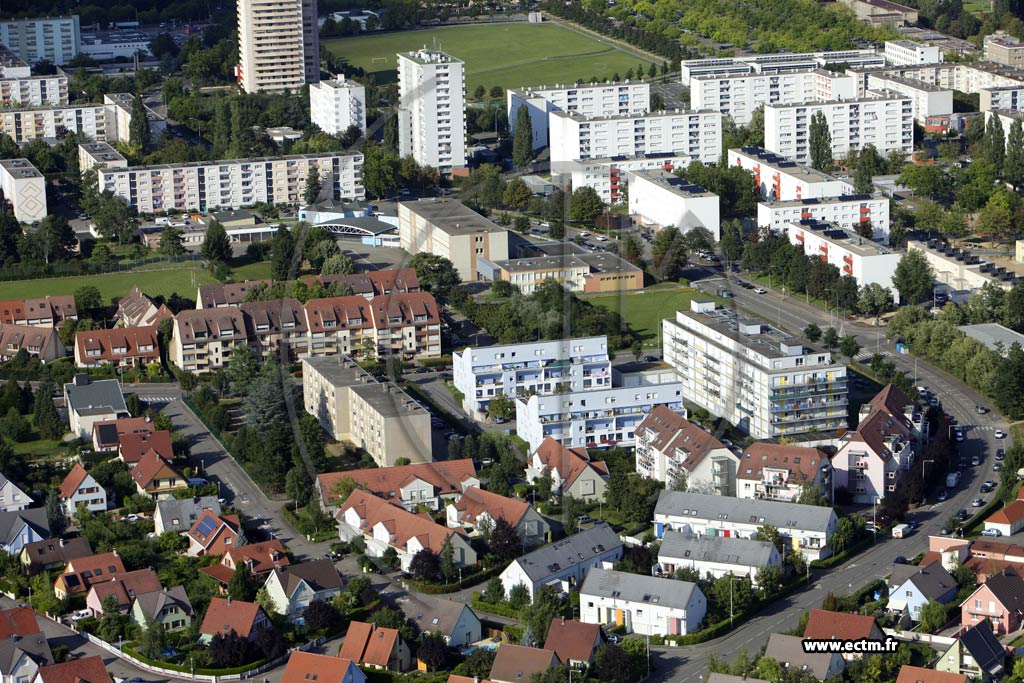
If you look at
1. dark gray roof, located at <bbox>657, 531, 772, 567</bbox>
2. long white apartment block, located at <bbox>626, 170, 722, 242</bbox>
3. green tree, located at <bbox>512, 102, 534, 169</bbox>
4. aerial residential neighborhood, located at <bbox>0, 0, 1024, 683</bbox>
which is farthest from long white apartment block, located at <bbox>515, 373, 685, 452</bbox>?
green tree, located at <bbox>512, 102, 534, 169</bbox>

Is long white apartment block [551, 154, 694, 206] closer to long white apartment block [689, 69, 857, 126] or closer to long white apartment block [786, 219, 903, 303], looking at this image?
long white apartment block [786, 219, 903, 303]

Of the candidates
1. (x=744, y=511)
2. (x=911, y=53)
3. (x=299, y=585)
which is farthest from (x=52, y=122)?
(x=744, y=511)

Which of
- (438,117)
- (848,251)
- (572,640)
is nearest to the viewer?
(572,640)

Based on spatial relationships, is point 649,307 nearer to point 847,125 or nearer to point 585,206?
point 585,206

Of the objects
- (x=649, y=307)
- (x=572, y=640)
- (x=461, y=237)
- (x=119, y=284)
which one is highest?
(x=649, y=307)

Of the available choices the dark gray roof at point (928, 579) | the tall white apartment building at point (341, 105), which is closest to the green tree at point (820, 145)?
the tall white apartment building at point (341, 105)

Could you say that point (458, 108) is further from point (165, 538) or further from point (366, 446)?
point (165, 538)

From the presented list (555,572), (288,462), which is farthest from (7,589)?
(555,572)

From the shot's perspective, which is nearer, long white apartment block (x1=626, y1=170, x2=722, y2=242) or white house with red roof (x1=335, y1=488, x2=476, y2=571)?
white house with red roof (x1=335, y1=488, x2=476, y2=571)
